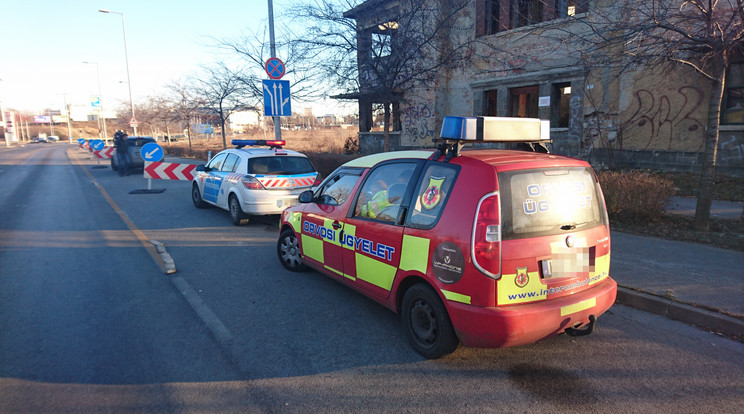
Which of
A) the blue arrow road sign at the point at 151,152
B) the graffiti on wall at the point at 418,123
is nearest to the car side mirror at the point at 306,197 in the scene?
the blue arrow road sign at the point at 151,152

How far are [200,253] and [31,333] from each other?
2792 mm

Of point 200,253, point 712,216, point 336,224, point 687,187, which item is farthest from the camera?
point 687,187

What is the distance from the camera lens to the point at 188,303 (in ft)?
15.4

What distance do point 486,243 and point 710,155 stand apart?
6.09 meters

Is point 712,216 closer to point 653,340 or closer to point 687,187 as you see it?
point 687,187

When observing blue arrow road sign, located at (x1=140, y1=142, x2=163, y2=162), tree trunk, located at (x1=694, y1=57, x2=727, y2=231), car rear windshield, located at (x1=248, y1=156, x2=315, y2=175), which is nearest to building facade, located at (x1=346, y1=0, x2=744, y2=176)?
tree trunk, located at (x1=694, y1=57, x2=727, y2=231)

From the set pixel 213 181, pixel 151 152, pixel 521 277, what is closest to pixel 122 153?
pixel 151 152

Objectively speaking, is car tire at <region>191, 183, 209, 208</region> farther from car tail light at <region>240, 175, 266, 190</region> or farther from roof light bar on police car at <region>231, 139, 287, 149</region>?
car tail light at <region>240, 175, 266, 190</region>

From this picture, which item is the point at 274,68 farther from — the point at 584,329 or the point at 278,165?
the point at 584,329

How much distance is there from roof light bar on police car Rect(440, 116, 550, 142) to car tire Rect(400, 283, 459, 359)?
1.25 m

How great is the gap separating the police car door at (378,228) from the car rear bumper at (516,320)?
2.63 feet

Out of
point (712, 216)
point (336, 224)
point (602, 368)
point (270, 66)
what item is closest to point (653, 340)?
point (602, 368)

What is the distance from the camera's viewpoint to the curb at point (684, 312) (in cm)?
394

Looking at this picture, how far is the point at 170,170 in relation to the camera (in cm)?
1200
